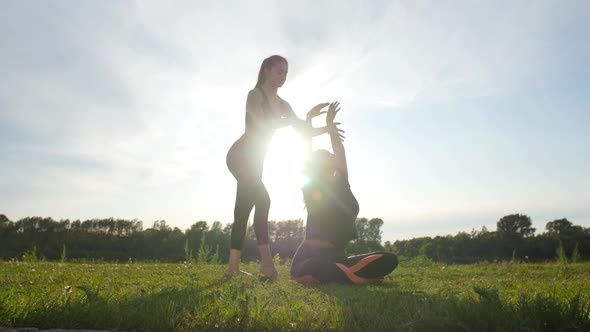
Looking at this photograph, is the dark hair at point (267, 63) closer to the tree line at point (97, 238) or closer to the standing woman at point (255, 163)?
the standing woman at point (255, 163)

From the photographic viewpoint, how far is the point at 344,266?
4832 millimetres

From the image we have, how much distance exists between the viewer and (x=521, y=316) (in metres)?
2.16

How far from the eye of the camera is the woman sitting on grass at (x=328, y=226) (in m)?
4.88

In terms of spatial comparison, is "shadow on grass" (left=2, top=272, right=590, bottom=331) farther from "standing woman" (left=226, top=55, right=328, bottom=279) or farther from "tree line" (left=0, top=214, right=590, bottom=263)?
"tree line" (left=0, top=214, right=590, bottom=263)

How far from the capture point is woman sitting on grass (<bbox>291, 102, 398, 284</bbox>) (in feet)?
16.0

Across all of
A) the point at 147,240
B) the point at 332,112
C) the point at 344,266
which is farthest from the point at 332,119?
the point at 147,240

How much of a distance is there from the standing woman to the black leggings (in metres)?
0.86

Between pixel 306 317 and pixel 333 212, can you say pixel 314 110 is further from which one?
pixel 306 317

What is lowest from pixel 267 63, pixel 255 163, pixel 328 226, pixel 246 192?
pixel 328 226

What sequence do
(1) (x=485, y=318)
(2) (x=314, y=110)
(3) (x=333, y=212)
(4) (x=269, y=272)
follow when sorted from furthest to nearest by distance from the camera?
(2) (x=314, y=110)
(4) (x=269, y=272)
(3) (x=333, y=212)
(1) (x=485, y=318)

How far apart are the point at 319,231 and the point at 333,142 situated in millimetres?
1340

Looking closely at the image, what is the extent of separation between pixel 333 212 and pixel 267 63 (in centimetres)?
247

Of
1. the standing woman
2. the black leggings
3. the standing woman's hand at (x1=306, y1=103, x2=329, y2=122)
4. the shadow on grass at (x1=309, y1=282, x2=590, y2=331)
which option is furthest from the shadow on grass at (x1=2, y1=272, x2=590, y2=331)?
the standing woman's hand at (x1=306, y1=103, x2=329, y2=122)

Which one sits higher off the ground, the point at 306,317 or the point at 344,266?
the point at 344,266
